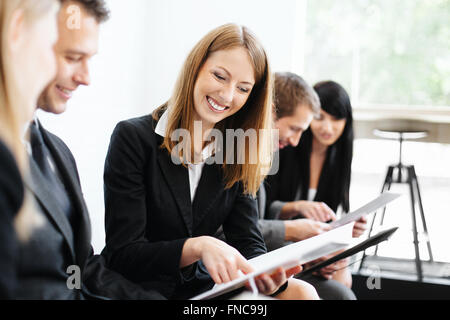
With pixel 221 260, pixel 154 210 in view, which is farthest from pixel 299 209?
pixel 221 260

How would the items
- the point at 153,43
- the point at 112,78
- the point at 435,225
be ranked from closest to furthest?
1. the point at 112,78
2. the point at 153,43
3. the point at 435,225

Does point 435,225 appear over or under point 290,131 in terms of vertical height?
under

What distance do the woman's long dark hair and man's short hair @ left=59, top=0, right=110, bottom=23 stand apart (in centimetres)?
136

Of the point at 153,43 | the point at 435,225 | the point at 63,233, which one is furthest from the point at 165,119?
the point at 435,225

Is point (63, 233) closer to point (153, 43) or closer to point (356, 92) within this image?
point (153, 43)

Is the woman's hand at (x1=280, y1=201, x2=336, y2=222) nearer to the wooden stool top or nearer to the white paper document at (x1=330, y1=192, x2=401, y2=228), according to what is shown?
the white paper document at (x1=330, y1=192, x2=401, y2=228)

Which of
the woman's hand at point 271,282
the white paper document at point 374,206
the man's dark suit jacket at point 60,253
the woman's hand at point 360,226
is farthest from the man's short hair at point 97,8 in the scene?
the woman's hand at point 360,226

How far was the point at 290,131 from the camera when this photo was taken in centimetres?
192

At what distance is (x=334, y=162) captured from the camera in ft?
7.18

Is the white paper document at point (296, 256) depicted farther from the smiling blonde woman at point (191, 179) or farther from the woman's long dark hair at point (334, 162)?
the woman's long dark hair at point (334, 162)

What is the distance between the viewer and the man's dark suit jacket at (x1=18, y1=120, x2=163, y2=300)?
829 millimetres
